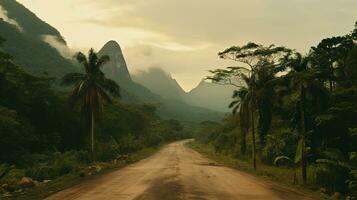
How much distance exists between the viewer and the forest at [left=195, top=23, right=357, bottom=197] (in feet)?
90.4

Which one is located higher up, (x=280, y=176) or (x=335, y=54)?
(x=335, y=54)

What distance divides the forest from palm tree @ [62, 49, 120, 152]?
37.1 ft

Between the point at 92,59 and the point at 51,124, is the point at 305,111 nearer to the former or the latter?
the point at 92,59

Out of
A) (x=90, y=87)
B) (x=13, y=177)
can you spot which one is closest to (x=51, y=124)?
(x=90, y=87)

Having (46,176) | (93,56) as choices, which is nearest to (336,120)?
(46,176)

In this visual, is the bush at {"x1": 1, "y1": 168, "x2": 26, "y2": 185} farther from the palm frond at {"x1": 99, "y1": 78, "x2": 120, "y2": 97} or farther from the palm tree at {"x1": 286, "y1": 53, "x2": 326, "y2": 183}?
the palm frond at {"x1": 99, "y1": 78, "x2": 120, "y2": 97}

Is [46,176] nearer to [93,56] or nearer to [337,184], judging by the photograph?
[337,184]

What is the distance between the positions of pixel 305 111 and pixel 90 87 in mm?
22313

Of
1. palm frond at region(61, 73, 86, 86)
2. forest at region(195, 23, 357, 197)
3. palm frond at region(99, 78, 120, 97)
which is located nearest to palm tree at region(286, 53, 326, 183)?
forest at region(195, 23, 357, 197)

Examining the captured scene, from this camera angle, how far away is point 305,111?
33.3 meters

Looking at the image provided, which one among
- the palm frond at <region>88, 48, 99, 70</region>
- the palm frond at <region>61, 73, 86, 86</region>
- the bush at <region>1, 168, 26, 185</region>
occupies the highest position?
the palm frond at <region>88, 48, 99, 70</region>

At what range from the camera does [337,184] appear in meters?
25.9

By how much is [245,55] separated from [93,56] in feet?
51.5

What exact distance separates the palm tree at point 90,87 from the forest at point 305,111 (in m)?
11.3
